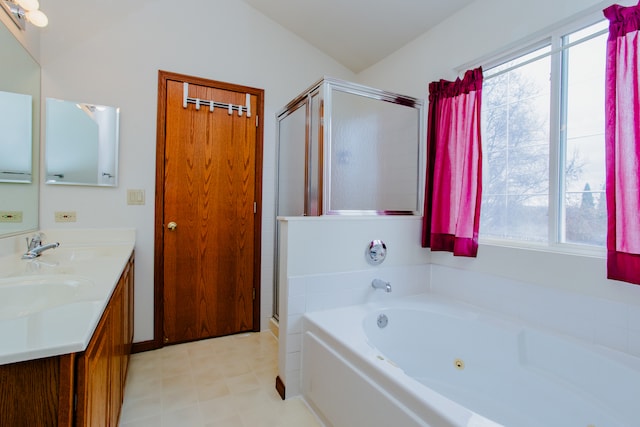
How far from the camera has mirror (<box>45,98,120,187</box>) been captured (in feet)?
6.61

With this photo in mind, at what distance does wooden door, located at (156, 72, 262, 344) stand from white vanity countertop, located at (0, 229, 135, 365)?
410 millimetres

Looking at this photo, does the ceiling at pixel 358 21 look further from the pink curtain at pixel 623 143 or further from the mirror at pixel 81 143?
the mirror at pixel 81 143

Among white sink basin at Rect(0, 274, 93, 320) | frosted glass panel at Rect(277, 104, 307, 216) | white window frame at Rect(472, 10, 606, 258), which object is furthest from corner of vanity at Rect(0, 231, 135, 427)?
white window frame at Rect(472, 10, 606, 258)

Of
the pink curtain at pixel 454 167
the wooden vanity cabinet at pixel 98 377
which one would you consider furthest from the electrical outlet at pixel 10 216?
the pink curtain at pixel 454 167

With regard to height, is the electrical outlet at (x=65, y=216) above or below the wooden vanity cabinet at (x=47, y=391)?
above

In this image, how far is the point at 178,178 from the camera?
7.83 feet

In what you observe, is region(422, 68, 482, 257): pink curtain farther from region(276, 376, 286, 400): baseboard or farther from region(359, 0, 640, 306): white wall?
region(276, 376, 286, 400): baseboard

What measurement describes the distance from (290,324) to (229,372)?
668 millimetres

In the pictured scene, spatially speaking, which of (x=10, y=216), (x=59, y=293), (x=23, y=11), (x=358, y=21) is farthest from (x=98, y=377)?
(x=358, y=21)

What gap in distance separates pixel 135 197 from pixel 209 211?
1.74 feet

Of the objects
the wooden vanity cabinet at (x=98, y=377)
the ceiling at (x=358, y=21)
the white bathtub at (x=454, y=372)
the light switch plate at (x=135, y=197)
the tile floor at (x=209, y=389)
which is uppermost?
the ceiling at (x=358, y=21)

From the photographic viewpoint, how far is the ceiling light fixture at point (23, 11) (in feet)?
5.18

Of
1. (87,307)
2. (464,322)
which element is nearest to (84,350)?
(87,307)

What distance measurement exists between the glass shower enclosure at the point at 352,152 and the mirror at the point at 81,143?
1265 mm
